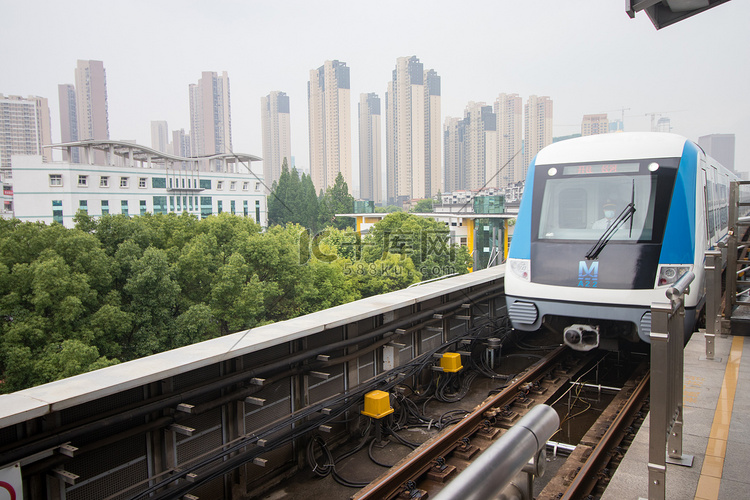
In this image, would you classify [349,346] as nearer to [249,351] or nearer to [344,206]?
[249,351]

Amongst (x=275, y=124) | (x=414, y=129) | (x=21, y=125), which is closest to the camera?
Answer: (x=21, y=125)

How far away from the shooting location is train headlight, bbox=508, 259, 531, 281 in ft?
20.6

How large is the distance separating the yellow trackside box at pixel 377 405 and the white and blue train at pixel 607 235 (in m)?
2.17

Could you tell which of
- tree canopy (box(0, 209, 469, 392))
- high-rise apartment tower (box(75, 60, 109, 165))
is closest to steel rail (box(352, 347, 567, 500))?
tree canopy (box(0, 209, 469, 392))

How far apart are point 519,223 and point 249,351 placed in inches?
156

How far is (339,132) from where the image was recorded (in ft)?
368

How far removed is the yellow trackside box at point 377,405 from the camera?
4957 mm

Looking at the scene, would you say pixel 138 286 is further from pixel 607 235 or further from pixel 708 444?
pixel 708 444

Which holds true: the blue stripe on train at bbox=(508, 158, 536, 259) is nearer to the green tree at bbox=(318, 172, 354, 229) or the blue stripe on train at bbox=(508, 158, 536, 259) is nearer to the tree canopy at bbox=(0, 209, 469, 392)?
the tree canopy at bbox=(0, 209, 469, 392)

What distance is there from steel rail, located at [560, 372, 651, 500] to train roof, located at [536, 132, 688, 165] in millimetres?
2610

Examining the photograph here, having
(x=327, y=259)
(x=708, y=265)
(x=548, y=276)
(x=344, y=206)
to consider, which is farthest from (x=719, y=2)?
(x=344, y=206)

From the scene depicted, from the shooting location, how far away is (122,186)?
A: 49500mm

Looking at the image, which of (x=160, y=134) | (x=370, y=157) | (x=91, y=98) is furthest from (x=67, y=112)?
(x=370, y=157)

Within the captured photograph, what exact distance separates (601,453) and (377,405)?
6.42 feet
